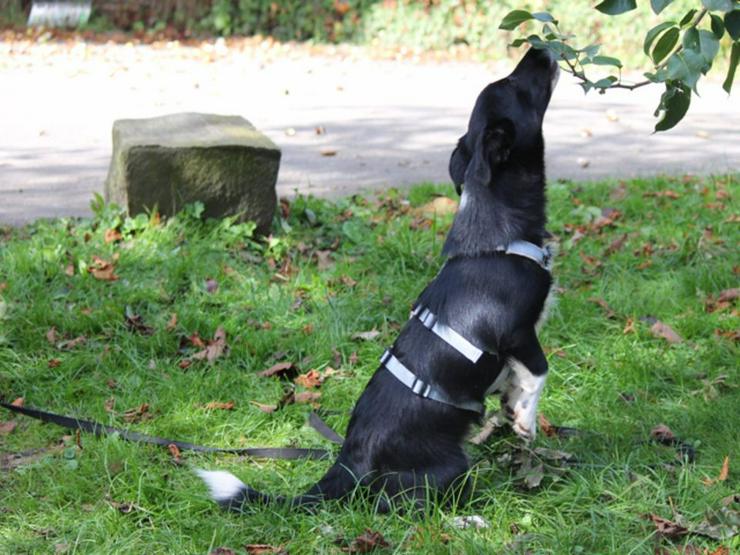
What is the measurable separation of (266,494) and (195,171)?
2.81 meters

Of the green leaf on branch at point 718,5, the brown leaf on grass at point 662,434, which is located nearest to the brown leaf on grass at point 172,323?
the brown leaf on grass at point 662,434

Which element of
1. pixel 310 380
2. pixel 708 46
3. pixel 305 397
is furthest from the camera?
pixel 310 380

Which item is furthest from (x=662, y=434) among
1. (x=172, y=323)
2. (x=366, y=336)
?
(x=172, y=323)

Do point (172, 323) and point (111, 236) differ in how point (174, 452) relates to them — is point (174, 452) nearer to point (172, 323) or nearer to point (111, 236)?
point (172, 323)

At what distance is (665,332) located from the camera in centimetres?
492

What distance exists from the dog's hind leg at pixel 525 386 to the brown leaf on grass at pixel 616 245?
8.05ft

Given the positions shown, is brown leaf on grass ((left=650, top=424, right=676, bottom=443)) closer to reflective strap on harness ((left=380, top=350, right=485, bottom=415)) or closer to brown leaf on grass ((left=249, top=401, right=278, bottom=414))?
reflective strap on harness ((left=380, top=350, right=485, bottom=415))

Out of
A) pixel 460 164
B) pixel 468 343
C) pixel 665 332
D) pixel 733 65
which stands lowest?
pixel 665 332

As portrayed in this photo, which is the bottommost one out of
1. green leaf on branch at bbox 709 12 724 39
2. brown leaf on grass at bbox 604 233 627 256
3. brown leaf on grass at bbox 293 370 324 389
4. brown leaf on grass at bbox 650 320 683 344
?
brown leaf on grass at bbox 293 370 324 389

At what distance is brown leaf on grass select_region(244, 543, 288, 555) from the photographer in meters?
3.29

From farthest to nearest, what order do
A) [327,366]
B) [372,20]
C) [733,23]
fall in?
[372,20] → [327,366] → [733,23]

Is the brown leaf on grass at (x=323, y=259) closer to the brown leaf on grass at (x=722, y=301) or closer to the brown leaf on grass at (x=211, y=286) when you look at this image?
the brown leaf on grass at (x=211, y=286)

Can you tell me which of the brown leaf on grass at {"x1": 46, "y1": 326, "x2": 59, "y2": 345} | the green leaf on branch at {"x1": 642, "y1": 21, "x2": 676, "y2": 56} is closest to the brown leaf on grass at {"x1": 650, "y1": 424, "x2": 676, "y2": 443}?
the green leaf on branch at {"x1": 642, "y1": 21, "x2": 676, "y2": 56}

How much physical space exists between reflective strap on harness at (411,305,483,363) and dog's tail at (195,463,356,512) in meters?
0.57
